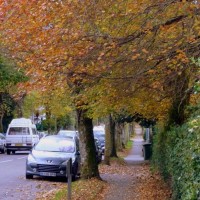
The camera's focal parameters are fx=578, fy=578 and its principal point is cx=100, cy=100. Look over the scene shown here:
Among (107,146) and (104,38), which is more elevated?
(104,38)

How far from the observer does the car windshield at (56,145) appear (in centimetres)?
2256

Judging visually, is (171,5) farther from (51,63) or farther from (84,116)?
(84,116)

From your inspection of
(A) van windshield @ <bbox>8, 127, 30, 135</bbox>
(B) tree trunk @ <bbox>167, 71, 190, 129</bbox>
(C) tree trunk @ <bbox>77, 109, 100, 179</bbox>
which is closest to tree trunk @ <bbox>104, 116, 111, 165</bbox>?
(A) van windshield @ <bbox>8, 127, 30, 135</bbox>

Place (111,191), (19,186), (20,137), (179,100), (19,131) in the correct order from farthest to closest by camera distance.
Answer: (19,131) → (20,137) → (19,186) → (111,191) → (179,100)

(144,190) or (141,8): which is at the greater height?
(141,8)

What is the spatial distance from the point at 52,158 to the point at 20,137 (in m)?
20.8

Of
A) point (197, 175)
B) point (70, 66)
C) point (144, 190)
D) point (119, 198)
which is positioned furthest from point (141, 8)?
point (144, 190)

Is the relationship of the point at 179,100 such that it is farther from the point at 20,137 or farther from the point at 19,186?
the point at 20,137

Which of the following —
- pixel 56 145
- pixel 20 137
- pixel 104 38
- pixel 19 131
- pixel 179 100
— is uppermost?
pixel 104 38

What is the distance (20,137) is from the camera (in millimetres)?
41656

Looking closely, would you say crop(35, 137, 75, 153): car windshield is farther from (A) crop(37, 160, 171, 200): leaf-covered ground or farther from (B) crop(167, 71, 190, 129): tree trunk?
(B) crop(167, 71, 190, 129): tree trunk

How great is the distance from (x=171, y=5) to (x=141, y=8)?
3.16ft

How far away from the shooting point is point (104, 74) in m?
12.6

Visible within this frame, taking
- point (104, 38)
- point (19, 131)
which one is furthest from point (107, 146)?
point (104, 38)
